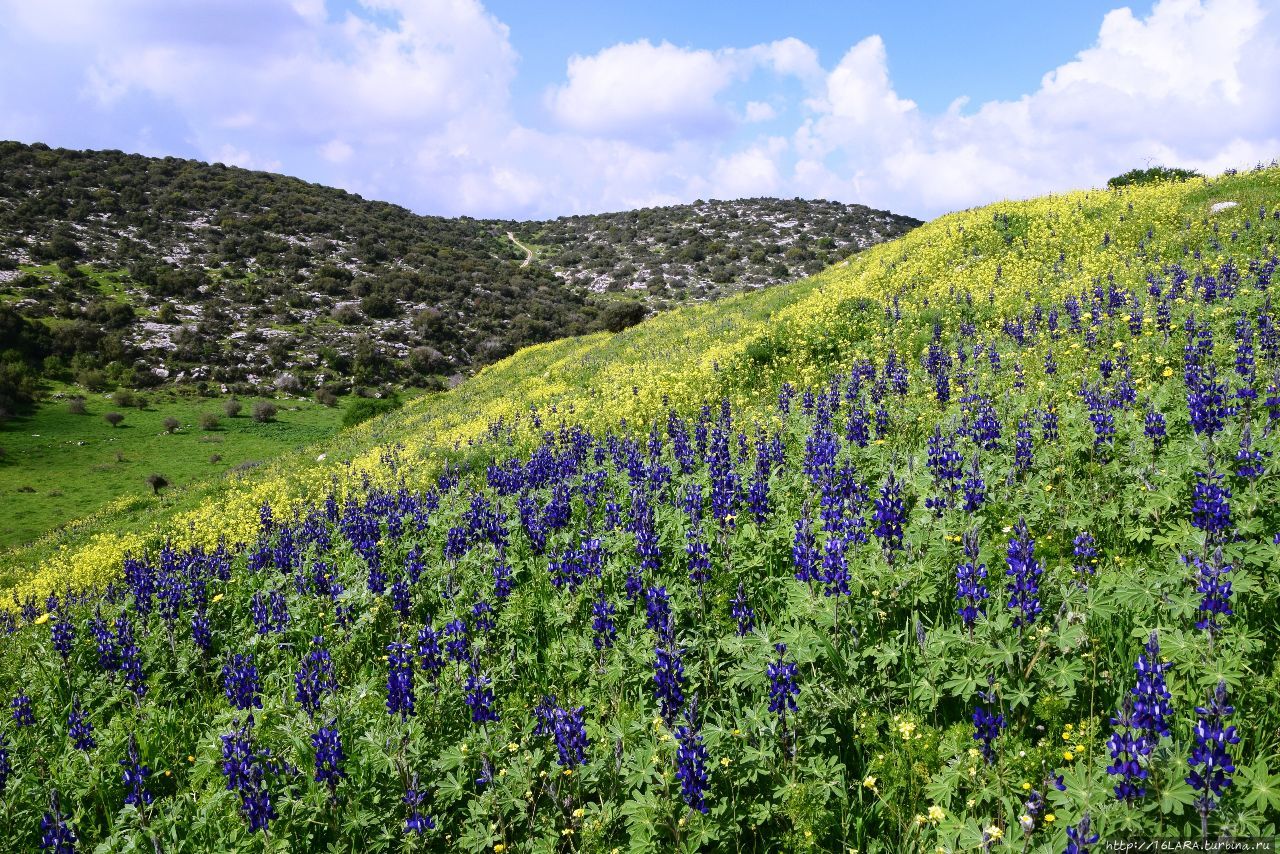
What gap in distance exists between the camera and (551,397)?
2189cm

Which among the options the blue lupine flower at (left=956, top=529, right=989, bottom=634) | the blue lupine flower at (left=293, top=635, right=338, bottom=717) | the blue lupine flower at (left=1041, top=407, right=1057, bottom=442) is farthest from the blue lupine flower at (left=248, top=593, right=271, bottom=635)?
the blue lupine flower at (left=1041, top=407, right=1057, bottom=442)

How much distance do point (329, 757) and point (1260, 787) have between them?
5280 mm

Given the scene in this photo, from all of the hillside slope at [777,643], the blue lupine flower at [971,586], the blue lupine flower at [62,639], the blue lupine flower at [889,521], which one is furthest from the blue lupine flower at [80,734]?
the blue lupine flower at [971,586]

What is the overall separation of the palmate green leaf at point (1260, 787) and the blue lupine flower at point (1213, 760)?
0.16m

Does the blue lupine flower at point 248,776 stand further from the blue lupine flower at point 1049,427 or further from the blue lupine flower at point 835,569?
the blue lupine flower at point 1049,427

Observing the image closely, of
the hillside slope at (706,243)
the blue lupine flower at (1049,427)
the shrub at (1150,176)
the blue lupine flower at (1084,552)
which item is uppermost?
the hillside slope at (706,243)

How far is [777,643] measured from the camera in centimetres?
408

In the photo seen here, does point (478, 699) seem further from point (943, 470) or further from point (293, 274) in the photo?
point (293, 274)

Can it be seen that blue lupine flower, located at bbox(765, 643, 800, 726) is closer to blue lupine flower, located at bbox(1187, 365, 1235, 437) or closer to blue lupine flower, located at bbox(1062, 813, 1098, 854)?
blue lupine flower, located at bbox(1062, 813, 1098, 854)

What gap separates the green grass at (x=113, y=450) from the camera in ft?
88.2

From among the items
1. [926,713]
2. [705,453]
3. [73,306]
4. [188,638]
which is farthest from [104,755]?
[73,306]

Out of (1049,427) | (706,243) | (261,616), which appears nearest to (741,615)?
(1049,427)

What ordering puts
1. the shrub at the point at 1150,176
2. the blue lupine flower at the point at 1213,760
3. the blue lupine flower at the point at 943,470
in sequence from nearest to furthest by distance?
the blue lupine flower at the point at 1213,760 < the blue lupine flower at the point at 943,470 < the shrub at the point at 1150,176

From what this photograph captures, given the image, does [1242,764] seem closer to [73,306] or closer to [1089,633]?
[1089,633]
